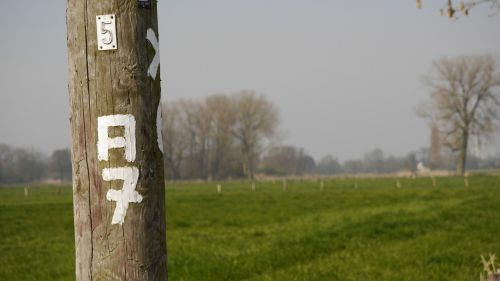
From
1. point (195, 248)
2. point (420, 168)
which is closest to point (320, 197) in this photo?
point (195, 248)

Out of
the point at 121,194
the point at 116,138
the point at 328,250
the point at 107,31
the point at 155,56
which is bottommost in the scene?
the point at 328,250

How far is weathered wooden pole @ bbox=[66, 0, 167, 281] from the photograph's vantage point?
2803mm

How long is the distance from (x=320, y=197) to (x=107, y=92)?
3742cm

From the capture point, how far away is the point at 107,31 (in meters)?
2.81

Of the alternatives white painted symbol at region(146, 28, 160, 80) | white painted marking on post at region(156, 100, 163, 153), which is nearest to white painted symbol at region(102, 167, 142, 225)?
white painted marking on post at region(156, 100, 163, 153)

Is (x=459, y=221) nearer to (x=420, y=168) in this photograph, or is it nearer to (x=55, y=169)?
(x=420, y=168)

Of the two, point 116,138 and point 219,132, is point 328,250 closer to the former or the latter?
point 116,138

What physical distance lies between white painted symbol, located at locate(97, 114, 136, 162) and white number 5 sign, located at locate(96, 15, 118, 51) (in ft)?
1.02

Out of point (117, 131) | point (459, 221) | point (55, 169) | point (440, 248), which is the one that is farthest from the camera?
point (55, 169)

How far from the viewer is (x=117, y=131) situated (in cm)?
279

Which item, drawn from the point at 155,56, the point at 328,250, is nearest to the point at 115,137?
the point at 155,56

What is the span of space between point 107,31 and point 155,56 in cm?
24

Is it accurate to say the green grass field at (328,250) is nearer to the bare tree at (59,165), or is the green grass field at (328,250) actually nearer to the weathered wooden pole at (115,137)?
the weathered wooden pole at (115,137)

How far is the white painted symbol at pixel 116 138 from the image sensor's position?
9.16ft
